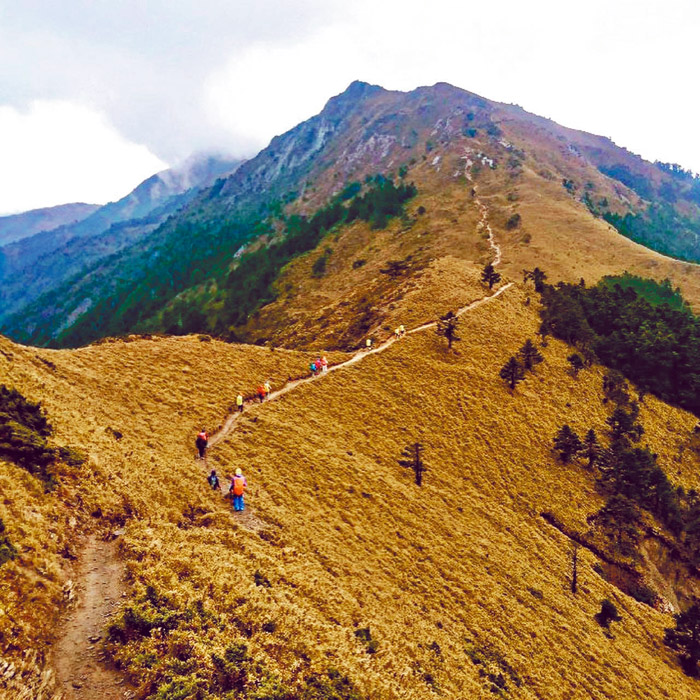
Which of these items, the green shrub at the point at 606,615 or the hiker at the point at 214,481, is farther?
the green shrub at the point at 606,615

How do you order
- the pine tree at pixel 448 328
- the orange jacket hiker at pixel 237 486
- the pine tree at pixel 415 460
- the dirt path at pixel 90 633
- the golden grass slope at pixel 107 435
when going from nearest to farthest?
the dirt path at pixel 90 633
the golden grass slope at pixel 107 435
the orange jacket hiker at pixel 237 486
the pine tree at pixel 415 460
the pine tree at pixel 448 328

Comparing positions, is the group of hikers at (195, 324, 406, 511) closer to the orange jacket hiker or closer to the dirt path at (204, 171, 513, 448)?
the orange jacket hiker

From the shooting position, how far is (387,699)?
14.7 meters

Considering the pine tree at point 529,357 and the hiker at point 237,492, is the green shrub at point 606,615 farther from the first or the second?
the pine tree at point 529,357

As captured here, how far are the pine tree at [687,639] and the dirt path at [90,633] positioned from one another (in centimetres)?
3712

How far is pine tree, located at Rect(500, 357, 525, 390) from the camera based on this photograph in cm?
5169

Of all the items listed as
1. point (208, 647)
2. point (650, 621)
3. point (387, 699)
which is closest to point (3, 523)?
point (208, 647)

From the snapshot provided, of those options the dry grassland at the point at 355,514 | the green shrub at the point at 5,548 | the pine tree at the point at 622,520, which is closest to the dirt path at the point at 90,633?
the dry grassland at the point at 355,514

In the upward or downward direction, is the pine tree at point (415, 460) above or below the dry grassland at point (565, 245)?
below

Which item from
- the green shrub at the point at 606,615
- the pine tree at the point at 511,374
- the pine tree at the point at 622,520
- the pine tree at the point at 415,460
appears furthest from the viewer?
the pine tree at the point at 511,374

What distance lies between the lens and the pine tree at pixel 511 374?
170 feet

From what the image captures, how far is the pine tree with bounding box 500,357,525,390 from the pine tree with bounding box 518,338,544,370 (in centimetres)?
369

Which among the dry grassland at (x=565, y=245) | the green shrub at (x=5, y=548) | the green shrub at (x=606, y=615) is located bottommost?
the green shrub at (x=606, y=615)

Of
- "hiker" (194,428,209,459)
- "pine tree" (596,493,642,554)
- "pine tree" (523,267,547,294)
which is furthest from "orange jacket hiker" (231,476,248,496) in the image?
"pine tree" (523,267,547,294)
